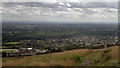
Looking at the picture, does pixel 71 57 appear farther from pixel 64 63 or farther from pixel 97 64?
pixel 97 64

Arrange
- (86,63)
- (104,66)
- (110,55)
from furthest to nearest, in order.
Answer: (110,55) → (86,63) → (104,66)

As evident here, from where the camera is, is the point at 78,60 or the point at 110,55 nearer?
the point at 78,60

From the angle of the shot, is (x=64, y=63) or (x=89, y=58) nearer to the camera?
(x=64, y=63)

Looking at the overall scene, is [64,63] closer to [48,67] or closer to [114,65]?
[48,67]

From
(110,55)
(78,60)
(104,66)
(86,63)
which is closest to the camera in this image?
(104,66)

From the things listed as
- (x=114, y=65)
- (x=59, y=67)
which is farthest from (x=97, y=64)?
(x=59, y=67)

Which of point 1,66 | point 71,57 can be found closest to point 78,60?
point 71,57

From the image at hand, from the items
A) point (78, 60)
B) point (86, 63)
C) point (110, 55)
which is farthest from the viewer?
point (110, 55)

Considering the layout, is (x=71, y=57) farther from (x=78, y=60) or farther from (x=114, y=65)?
(x=114, y=65)

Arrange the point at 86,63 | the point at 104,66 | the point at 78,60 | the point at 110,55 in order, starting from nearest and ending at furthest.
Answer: the point at 104,66, the point at 86,63, the point at 78,60, the point at 110,55
